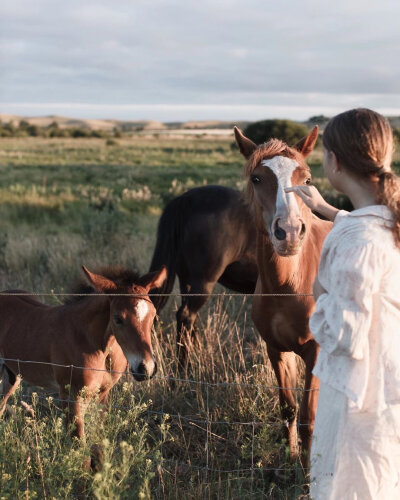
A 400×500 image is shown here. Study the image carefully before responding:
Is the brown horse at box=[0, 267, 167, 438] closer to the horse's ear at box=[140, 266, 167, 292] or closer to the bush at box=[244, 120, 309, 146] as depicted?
the horse's ear at box=[140, 266, 167, 292]

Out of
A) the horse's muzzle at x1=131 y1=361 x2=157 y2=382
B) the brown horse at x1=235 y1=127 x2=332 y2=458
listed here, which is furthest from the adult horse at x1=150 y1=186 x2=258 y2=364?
the horse's muzzle at x1=131 y1=361 x2=157 y2=382

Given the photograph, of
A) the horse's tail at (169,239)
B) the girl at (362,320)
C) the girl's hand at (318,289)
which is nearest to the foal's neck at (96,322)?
the girl's hand at (318,289)

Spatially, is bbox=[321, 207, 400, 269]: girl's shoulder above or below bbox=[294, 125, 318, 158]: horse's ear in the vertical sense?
below

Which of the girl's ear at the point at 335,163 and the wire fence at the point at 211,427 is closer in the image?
the girl's ear at the point at 335,163

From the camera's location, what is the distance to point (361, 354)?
2166 millimetres

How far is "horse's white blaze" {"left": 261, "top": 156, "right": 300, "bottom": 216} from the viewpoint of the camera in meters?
3.51

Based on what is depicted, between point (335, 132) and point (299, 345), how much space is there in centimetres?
202

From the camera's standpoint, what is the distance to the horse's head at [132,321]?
12.1 ft

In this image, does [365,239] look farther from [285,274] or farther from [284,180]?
[285,274]

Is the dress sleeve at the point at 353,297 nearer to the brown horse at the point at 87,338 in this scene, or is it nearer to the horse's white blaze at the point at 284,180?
the horse's white blaze at the point at 284,180

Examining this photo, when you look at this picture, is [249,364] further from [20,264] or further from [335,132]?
[20,264]

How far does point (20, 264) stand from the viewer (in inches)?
385

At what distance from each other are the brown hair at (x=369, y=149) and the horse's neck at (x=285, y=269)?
166cm

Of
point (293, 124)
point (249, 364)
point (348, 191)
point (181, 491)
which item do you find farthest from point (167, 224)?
point (293, 124)
